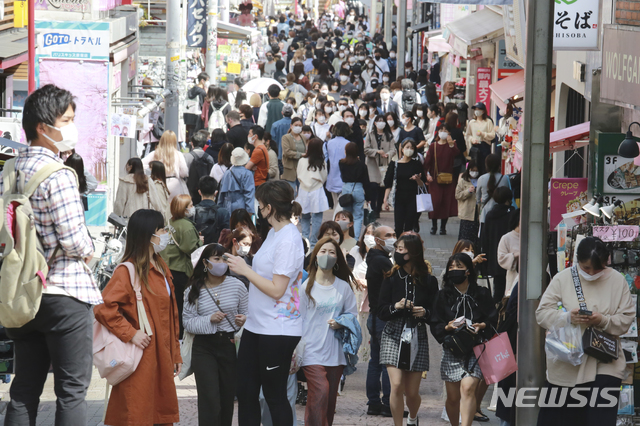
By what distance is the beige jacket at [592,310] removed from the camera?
256 inches

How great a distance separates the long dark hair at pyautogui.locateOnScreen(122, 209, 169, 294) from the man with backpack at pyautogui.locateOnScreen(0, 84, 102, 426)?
0.76m

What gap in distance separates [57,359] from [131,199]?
6.21 meters

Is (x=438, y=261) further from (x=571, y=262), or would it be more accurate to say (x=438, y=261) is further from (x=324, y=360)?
(x=324, y=360)

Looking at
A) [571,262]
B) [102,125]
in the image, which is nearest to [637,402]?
[571,262]

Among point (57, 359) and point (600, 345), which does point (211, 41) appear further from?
point (57, 359)

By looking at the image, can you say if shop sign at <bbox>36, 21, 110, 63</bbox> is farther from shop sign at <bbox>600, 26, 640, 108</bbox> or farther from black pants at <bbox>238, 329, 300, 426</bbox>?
black pants at <bbox>238, 329, 300, 426</bbox>

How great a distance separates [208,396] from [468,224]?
26.3 feet

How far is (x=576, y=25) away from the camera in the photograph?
9.62 meters

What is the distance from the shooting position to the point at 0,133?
1091 cm

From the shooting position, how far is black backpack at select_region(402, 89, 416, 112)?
76.5ft

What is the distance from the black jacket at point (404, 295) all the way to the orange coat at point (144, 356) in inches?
87.4

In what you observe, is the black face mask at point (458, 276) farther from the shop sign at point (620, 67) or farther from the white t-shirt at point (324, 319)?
the shop sign at point (620, 67)

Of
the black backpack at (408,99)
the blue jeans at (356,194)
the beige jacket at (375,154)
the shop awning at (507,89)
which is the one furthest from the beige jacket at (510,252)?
the black backpack at (408,99)

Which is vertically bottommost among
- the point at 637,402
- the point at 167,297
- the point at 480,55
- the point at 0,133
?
the point at 637,402
